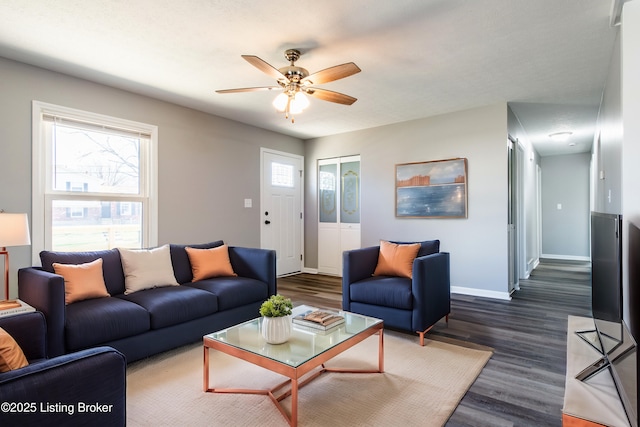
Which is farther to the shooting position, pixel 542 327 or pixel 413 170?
pixel 413 170

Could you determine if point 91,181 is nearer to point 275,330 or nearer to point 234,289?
point 234,289

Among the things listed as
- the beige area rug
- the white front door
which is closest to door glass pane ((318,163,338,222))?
the white front door

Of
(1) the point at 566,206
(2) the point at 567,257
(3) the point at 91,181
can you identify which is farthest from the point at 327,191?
(2) the point at 567,257

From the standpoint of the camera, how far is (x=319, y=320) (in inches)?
91.5

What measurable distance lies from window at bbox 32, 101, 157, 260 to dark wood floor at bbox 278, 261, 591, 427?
217cm

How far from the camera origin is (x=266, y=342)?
2.07 m

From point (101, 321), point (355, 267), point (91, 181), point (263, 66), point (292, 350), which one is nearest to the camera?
point (292, 350)

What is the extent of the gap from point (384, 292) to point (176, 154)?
305 centimetres

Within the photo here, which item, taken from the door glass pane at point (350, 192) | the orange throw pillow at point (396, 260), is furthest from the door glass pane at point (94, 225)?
the door glass pane at point (350, 192)

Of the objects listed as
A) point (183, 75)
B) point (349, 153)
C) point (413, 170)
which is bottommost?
point (413, 170)

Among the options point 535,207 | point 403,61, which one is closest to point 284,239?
point 403,61

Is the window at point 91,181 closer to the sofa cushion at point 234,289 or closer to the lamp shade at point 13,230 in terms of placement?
the lamp shade at point 13,230

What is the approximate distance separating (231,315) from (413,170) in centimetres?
332

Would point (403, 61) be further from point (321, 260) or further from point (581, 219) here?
point (581, 219)
